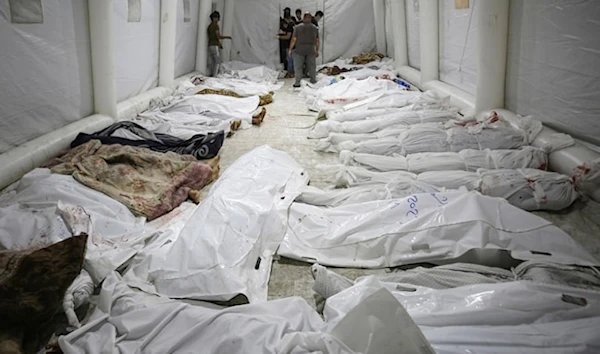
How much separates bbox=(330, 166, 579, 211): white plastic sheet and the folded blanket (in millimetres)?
1659

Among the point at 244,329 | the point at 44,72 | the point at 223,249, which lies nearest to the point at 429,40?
the point at 44,72

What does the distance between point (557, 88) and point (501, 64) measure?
78cm

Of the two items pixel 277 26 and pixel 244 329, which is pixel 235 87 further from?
pixel 244 329

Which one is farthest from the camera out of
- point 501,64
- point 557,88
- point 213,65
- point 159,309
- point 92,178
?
point 213,65

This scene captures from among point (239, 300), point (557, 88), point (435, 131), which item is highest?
point (557, 88)

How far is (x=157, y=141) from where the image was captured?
3.75 meters

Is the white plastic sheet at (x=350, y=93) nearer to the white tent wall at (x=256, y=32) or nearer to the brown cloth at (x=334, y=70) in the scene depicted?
the brown cloth at (x=334, y=70)

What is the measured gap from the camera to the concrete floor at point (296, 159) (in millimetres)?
2045

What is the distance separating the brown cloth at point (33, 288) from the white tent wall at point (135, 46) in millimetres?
3540

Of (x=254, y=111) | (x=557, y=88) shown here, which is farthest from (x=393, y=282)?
(x=254, y=111)

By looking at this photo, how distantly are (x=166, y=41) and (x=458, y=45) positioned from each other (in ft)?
13.0

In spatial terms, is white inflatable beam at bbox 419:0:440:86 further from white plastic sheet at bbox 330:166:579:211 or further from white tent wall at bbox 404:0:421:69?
white plastic sheet at bbox 330:166:579:211

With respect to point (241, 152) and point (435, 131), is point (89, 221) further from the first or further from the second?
point (435, 131)

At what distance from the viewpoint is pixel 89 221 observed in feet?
7.19
